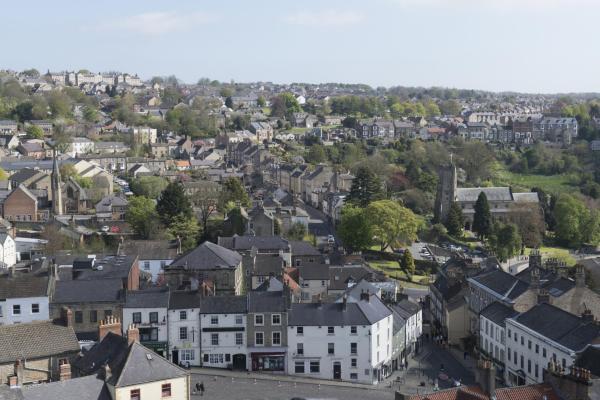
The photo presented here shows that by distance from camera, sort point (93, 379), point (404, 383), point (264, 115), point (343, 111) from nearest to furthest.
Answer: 1. point (93, 379)
2. point (404, 383)
3. point (264, 115)
4. point (343, 111)

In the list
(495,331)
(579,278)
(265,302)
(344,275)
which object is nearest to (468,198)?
(344,275)

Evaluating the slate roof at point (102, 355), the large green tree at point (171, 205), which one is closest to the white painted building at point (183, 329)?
the slate roof at point (102, 355)

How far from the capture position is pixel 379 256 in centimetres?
7106

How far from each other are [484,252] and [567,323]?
40.0m

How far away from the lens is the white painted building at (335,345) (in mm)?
41344

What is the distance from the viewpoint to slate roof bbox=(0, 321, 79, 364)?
3136cm

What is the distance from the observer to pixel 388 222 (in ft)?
228

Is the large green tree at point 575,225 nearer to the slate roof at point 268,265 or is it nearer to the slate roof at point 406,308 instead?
the slate roof at point 406,308

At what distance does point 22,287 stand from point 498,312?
25.0 m

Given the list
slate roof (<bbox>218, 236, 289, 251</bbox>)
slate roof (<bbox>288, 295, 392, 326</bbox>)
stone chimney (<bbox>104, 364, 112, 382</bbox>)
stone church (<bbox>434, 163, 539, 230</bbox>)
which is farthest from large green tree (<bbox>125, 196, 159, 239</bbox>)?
stone chimney (<bbox>104, 364, 112, 382</bbox>)

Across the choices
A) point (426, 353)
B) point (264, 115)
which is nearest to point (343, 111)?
point (264, 115)

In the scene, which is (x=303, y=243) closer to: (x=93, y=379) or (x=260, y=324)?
(x=260, y=324)

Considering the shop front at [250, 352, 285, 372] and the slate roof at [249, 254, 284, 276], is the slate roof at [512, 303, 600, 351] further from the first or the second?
the slate roof at [249, 254, 284, 276]

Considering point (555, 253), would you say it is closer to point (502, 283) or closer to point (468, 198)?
point (468, 198)
